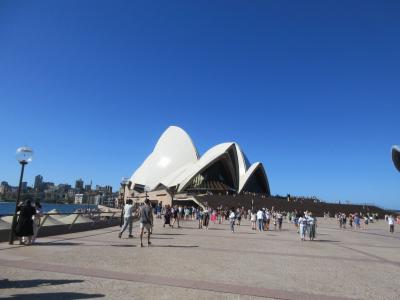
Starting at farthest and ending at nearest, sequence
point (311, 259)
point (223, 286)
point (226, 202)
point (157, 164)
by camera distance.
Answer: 1. point (157, 164)
2. point (226, 202)
3. point (311, 259)
4. point (223, 286)

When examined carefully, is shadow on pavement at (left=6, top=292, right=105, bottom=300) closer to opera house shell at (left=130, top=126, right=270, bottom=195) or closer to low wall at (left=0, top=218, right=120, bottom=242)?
low wall at (left=0, top=218, right=120, bottom=242)

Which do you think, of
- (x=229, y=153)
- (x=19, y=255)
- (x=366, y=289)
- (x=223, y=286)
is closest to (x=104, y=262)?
(x=19, y=255)

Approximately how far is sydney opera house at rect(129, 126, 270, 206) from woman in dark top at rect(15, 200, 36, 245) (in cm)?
4326

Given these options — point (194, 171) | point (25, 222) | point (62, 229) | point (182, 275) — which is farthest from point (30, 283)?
point (194, 171)

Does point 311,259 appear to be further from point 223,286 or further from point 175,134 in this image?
point 175,134

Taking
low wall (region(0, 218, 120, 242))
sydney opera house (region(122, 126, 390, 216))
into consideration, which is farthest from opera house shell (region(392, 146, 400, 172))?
low wall (region(0, 218, 120, 242))

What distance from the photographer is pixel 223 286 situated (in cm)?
582

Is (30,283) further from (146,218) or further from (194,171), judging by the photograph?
(194,171)

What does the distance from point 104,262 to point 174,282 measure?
2.20 meters

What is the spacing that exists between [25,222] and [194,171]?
5156 centimetres

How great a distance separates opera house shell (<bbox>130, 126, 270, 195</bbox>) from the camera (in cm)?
6084

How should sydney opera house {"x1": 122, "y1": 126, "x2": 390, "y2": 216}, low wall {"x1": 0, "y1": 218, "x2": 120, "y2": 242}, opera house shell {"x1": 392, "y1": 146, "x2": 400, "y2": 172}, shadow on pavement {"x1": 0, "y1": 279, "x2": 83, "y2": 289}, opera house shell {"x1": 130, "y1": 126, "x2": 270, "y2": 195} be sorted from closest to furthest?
shadow on pavement {"x1": 0, "y1": 279, "x2": 83, "y2": 289}
low wall {"x1": 0, "y1": 218, "x2": 120, "y2": 242}
opera house shell {"x1": 392, "y1": 146, "x2": 400, "y2": 172}
sydney opera house {"x1": 122, "y1": 126, "x2": 390, "y2": 216}
opera house shell {"x1": 130, "y1": 126, "x2": 270, "y2": 195}

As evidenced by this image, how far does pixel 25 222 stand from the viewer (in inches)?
376

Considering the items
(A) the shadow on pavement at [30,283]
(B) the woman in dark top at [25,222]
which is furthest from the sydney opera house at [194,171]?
(A) the shadow on pavement at [30,283]
